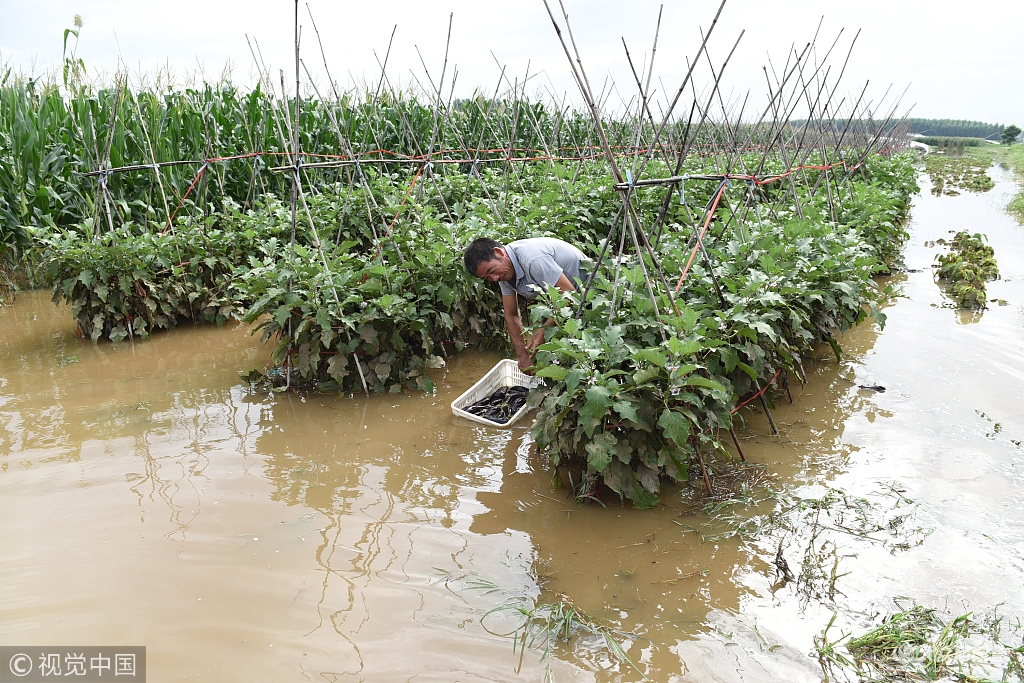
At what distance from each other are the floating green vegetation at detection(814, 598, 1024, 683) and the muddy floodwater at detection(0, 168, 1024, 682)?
9 centimetres

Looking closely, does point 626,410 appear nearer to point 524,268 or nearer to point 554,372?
point 554,372

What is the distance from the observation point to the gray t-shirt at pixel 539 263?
459cm

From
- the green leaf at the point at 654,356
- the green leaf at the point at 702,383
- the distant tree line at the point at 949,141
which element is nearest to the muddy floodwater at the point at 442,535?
the green leaf at the point at 702,383

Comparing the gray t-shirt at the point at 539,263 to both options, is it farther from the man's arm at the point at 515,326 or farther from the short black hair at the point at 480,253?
the short black hair at the point at 480,253

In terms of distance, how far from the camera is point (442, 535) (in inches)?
137

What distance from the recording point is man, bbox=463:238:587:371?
4.50 m

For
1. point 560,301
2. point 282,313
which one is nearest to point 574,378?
point 560,301

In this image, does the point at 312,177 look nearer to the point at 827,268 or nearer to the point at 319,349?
the point at 319,349

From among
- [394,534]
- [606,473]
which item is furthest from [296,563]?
[606,473]

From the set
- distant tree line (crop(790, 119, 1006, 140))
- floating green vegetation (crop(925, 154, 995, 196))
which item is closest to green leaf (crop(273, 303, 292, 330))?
floating green vegetation (crop(925, 154, 995, 196))

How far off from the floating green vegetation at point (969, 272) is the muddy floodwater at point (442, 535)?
7.77ft

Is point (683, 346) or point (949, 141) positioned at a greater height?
point (949, 141)

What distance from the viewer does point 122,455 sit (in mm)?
4371

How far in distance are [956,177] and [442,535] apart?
28.4m
